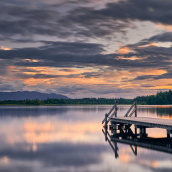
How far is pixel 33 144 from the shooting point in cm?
2241

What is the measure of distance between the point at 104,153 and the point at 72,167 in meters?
4.31

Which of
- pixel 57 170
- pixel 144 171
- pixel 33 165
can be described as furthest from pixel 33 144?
pixel 144 171

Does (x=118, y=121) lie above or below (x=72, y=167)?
above

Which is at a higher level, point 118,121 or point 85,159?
point 118,121

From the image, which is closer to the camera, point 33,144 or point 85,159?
point 85,159

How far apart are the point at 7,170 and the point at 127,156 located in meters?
8.04

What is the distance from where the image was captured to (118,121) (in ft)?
91.0

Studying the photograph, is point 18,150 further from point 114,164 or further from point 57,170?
point 114,164

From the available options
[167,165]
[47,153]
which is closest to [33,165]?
[47,153]

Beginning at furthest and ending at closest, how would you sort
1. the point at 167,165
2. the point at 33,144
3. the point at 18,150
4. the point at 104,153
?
the point at 33,144
the point at 18,150
the point at 104,153
the point at 167,165

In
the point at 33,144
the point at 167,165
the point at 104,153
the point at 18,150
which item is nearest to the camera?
the point at 167,165

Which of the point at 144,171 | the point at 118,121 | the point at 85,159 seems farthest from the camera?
the point at 118,121

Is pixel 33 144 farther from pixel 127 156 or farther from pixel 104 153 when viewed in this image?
pixel 127 156

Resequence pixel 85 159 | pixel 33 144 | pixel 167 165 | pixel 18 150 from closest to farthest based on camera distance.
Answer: pixel 167 165
pixel 85 159
pixel 18 150
pixel 33 144
